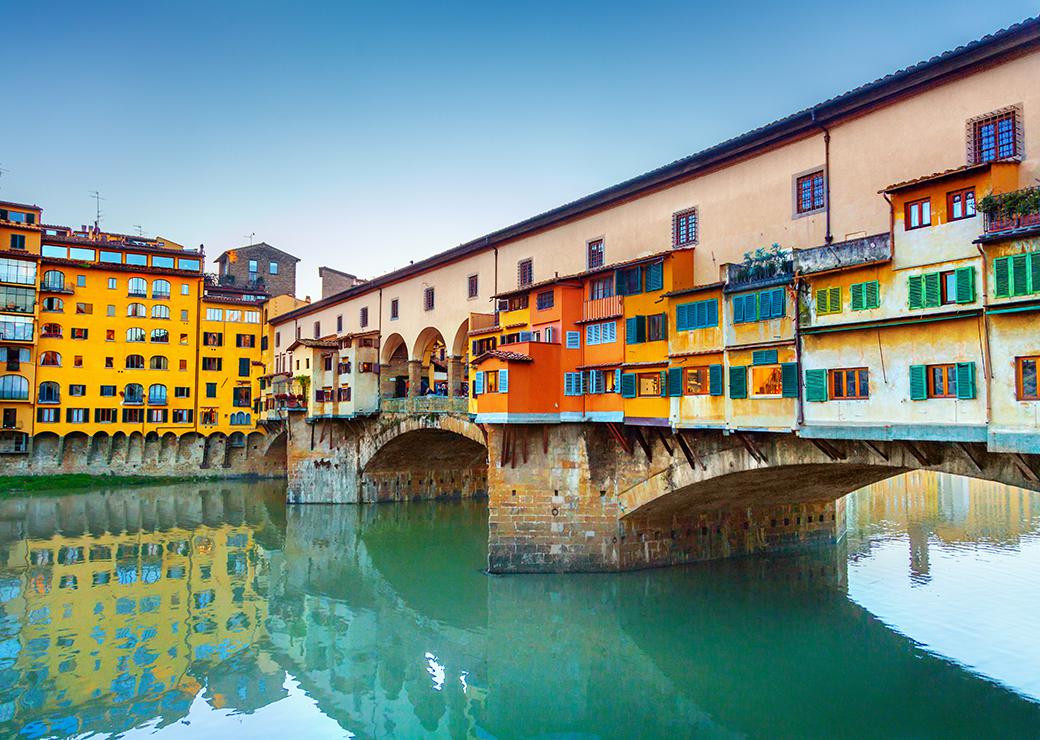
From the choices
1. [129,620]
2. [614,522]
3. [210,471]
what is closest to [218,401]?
[210,471]

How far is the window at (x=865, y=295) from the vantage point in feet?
50.2

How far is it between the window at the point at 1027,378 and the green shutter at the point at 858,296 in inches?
128

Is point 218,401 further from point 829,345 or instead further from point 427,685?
point 829,345

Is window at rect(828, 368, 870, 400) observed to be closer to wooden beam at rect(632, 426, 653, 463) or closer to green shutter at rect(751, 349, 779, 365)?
green shutter at rect(751, 349, 779, 365)

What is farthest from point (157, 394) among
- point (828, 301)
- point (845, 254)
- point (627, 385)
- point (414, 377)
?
point (845, 254)

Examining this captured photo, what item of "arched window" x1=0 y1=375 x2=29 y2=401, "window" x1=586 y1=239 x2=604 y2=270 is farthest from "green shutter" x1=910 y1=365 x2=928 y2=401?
"arched window" x1=0 y1=375 x2=29 y2=401

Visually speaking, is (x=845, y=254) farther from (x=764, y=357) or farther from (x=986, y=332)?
(x=986, y=332)

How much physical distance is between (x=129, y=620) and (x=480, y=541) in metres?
15.4

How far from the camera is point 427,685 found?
17.4 metres

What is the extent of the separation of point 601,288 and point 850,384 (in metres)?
9.30

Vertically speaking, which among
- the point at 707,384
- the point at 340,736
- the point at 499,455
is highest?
the point at 707,384

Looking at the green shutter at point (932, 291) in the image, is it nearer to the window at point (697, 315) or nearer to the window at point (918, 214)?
the window at point (918, 214)

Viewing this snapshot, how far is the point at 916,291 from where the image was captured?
14625 mm

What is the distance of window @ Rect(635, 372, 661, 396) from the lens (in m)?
21.4
